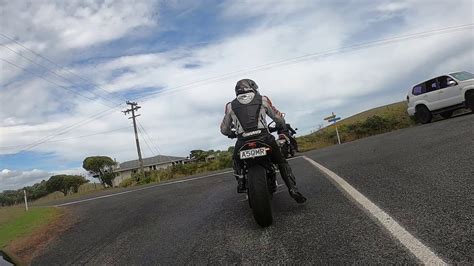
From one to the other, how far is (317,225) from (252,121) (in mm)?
1674

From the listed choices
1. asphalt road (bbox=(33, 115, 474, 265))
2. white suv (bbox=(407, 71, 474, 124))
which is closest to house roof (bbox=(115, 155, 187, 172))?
white suv (bbox=(407, 71, 474, 124))

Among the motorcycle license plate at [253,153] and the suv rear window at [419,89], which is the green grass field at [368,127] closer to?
the suv rear window at [419,89]

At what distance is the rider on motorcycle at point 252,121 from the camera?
591 centimetres

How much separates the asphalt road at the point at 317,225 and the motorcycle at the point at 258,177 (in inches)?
8.8

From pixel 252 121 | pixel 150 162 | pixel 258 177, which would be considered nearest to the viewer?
pixel 258 177

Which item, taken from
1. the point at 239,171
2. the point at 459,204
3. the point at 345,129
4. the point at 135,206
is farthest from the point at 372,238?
the point at 345,129

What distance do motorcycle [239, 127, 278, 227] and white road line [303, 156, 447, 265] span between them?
1306mm

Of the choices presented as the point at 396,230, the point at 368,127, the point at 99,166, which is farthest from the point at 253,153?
the point at 99,166

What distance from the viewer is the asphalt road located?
4.16 m

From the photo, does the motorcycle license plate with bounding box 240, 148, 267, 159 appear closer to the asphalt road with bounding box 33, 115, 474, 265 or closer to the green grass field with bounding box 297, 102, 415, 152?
the asphalt road with bounding box 33, 115, 474, 265

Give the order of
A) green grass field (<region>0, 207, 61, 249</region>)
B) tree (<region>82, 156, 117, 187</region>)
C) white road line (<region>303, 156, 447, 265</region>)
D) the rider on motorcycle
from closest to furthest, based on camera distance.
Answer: white road line (<region>303, 156, 447, 265</region>) → the rider on motorcycle → green grass field (<region>0, 207, 61, 249</region>) → tree (<region>82, 156, 117, 187</region>)

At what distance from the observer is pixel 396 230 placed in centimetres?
444

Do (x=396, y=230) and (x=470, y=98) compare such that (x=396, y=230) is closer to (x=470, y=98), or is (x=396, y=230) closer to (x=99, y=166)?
(x=470, y=98)

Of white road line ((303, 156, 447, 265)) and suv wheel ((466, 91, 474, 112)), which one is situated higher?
suv wheel ((466, 91, 474, 112))
